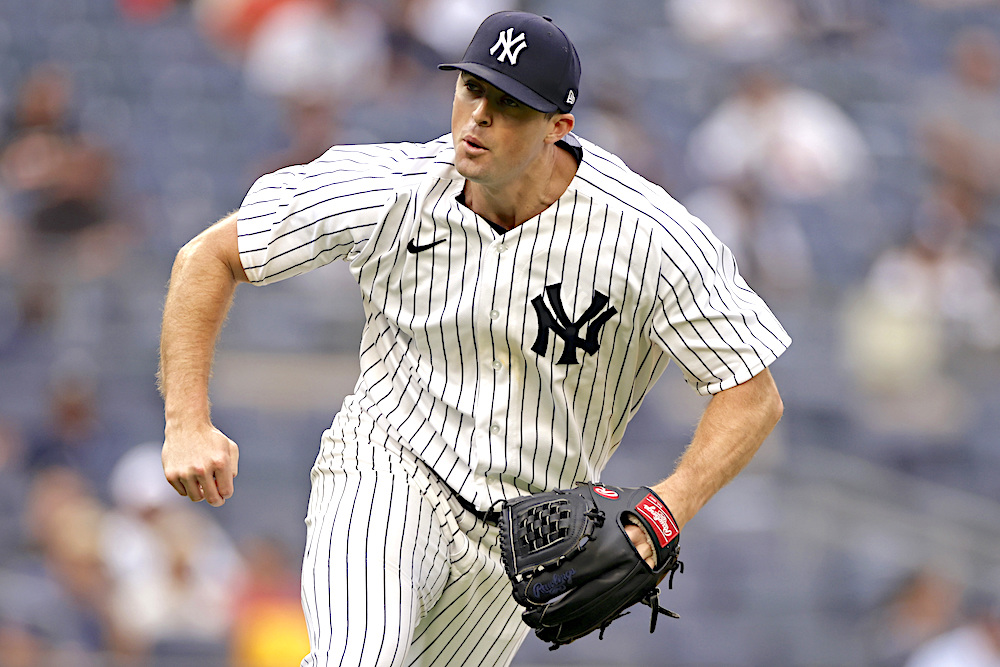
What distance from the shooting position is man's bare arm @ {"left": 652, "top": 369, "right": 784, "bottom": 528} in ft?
7.93

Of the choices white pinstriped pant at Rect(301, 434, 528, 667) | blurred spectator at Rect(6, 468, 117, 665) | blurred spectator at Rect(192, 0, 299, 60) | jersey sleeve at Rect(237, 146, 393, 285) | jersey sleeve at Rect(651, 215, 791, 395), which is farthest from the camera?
blurred spectator at Rect(192, 0, 299, 60)

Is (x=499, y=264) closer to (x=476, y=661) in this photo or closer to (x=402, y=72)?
(x=476, y=661)

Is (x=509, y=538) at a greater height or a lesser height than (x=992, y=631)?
greater

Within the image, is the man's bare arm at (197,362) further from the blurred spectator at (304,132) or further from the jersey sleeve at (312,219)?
the blurred spectator at (304,132)

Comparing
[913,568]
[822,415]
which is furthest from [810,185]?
[913,568]

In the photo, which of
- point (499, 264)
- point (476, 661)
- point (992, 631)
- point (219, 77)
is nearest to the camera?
point (499, 264)

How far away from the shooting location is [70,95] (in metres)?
7.39

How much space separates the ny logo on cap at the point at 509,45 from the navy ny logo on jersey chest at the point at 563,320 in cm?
44

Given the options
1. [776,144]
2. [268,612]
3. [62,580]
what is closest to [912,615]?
[776,144]

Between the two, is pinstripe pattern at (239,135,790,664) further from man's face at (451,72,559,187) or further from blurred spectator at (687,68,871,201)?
blurred spectator at (687,68,871,201)

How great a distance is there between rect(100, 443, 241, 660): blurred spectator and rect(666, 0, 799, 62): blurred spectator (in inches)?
166

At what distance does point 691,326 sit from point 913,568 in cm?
423

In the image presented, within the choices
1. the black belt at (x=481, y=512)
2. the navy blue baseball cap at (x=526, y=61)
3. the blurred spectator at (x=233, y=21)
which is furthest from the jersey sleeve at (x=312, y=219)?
the blurred spectator at (x=233, y=21)

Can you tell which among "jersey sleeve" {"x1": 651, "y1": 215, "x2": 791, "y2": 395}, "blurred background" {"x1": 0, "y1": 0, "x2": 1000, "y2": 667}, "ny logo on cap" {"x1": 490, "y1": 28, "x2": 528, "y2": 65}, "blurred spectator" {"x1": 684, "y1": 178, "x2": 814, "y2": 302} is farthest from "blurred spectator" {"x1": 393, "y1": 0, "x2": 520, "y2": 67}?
"jersey sleeve" {"x1": 651, "y1": 215, "x2": 791, "y2": 395}
